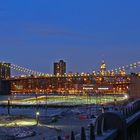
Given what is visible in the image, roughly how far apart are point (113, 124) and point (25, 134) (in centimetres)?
2487

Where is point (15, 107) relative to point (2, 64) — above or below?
below

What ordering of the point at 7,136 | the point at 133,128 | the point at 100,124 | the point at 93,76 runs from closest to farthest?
1. the point at 100,124
2. the point at 133,128
3. the point at 7,136
4. the point at 93,76

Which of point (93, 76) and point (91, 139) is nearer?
point (91, 139)

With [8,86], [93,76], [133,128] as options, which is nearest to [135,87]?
[93,76]

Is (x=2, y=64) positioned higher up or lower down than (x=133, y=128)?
higher up

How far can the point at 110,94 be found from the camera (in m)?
157

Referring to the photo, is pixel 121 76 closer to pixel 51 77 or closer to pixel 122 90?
pixel 51 77

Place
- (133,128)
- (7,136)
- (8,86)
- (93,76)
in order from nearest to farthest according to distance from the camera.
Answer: (133,128) → (7,136) → (93,76) → (8,86)

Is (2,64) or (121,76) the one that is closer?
(121,76)

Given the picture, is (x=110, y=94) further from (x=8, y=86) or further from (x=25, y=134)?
(x=25, y=134)

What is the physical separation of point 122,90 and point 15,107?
199 ft

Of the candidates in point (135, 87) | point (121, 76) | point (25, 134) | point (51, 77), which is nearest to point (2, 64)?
point (51, 77)

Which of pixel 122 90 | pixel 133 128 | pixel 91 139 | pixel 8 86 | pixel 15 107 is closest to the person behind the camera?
pixel 91 139

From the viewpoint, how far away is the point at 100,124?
32.7ft
